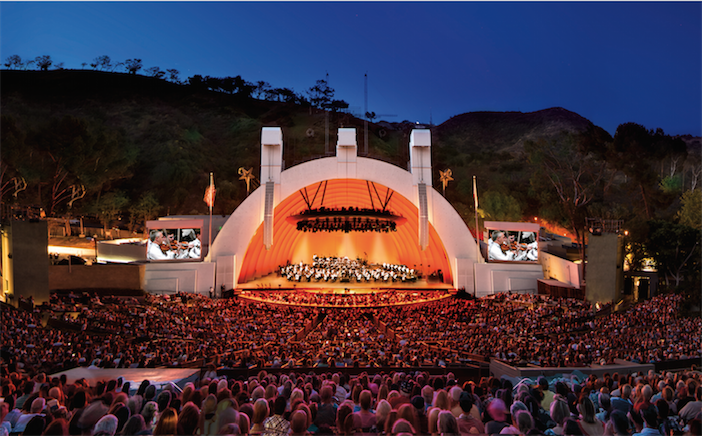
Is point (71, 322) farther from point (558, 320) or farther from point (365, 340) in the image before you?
point (558, 320)

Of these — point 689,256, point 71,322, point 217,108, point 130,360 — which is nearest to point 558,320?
point 689,256

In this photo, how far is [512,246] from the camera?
25078mm

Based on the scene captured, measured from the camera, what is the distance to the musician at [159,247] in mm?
24328

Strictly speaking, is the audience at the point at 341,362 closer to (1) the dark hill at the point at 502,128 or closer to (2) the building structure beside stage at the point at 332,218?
(2) the building structure beside stage at the point at 332,218

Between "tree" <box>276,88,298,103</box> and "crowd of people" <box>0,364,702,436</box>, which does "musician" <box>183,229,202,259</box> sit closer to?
"crowd of people" <box>0,364,702,436</box>

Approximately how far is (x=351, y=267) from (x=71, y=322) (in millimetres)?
18126

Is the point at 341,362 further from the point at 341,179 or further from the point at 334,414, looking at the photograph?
the point at 341,179

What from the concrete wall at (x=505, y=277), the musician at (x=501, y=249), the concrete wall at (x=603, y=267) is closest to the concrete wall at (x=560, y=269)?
the concrete wall at (x=505, y=277)

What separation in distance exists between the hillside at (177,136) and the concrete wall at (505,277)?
89.9ft

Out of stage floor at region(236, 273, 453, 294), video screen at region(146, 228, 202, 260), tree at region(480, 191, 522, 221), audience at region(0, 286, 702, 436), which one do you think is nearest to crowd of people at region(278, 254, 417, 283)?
stage floor at region(236, 273, 453, 294)

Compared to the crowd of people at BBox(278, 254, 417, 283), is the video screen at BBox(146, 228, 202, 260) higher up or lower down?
higher up

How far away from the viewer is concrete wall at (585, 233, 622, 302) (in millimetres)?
20578

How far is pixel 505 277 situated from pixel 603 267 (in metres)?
5.34

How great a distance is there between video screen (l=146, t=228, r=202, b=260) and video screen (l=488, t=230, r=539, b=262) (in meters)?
17.0
